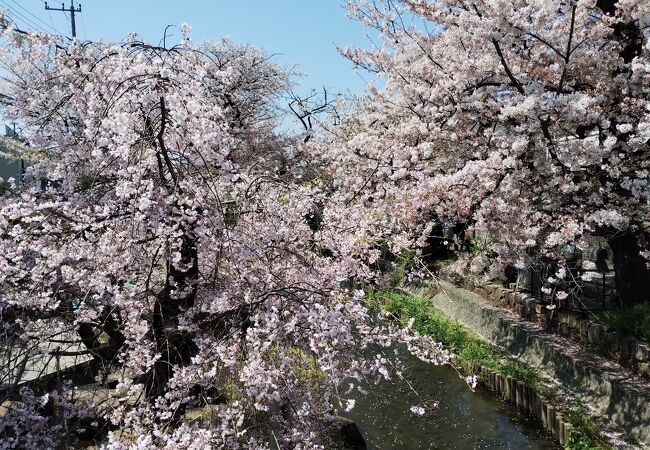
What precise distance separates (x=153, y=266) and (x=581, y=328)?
28.6ft

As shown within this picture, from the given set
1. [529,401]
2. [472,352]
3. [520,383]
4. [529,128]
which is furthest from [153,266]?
[472,352]

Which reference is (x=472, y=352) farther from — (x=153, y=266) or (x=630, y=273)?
(x=153, y=266)

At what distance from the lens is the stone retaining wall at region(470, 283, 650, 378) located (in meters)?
8.24

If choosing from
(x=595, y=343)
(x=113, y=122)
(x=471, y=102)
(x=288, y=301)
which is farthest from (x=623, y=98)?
(x=113, y=122)

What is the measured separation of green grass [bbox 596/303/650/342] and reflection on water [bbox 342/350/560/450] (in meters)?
2.29

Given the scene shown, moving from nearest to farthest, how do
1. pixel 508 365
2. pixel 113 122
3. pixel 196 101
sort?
pixel 113 122 → pixel 196 101 → pixel 508 365

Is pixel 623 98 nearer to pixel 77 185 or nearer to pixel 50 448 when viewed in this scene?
pixel 77 185

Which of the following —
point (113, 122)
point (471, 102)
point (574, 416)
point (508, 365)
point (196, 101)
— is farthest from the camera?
point (508, 365)

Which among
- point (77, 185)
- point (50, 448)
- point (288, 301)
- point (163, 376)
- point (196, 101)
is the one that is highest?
point (196, 101)

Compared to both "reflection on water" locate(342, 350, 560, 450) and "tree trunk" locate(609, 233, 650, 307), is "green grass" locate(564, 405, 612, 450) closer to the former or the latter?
"reflection on water" locate(342, 350, 560, 450)

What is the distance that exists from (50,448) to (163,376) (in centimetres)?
119

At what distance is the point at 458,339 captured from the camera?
12555 millimetres

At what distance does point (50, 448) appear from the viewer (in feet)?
15.6

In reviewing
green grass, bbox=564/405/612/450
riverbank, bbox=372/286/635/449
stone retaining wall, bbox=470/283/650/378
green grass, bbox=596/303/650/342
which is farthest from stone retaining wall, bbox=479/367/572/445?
green grass, bbox=596/303/650/342
